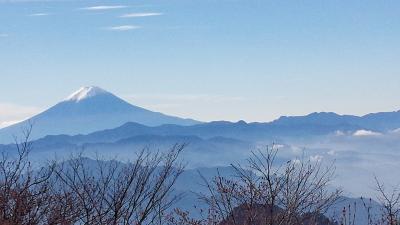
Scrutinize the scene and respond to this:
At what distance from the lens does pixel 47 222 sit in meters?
15.4

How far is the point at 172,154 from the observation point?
18359mm

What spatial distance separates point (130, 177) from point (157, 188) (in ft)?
2.68

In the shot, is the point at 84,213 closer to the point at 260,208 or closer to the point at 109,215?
the point at 109,215

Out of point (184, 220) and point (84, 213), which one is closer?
point (84, 213)

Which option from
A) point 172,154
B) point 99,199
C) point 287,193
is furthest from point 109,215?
point 287,193

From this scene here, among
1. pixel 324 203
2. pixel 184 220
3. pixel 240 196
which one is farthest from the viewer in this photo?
pixel 184 220

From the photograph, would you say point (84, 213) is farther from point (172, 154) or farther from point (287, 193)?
point (287, 193)

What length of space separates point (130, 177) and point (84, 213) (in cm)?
139

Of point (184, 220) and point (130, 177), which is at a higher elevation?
point (130, 177)

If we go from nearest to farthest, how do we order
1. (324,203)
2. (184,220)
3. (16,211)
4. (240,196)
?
(16,211) < (324,203) < (240,196) < (184,220)

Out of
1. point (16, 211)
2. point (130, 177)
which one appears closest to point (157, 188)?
point (130, 177)

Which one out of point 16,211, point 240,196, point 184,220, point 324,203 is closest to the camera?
point 16,211

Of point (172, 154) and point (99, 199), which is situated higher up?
point (172, 154)

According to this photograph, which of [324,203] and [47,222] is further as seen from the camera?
[324,203]
